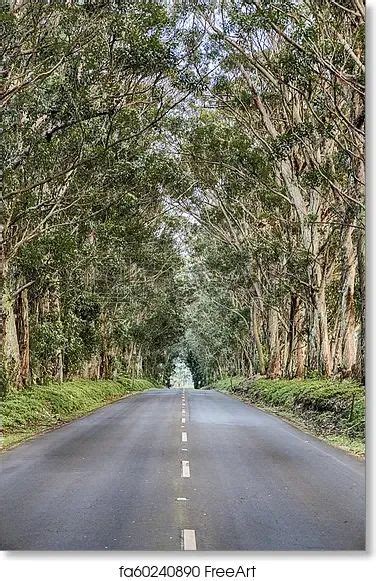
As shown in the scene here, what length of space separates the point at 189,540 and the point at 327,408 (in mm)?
11235

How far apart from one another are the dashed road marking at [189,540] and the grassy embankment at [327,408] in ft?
18.8

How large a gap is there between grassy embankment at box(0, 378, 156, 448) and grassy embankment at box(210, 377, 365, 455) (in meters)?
6.04

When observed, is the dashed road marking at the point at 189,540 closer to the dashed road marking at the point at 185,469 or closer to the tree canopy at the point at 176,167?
the dashed road marking at the point at 185,469

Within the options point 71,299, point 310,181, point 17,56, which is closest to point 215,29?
point 310,181

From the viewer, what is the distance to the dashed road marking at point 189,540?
6539mm

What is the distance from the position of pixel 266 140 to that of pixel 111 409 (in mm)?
9992

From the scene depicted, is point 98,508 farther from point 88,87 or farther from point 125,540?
point 88,87

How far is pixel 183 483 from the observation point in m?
9.77

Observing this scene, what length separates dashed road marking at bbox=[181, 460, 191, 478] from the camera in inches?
410

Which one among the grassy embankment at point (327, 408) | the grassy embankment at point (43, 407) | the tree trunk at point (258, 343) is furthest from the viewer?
the tree trunk at point (258, 343)

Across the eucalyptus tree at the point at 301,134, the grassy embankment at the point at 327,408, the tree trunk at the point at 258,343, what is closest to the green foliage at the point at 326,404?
the grassy embankment at the point at 327,408

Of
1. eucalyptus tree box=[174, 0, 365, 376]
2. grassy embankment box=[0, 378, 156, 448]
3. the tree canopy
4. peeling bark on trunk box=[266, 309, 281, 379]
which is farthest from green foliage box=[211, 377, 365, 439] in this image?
peeling bark on trunk box=[266, 309, 281, 379]

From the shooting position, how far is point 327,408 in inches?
691

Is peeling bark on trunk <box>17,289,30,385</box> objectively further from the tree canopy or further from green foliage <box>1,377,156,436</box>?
green foliage <box>1,377,156,436</box>
